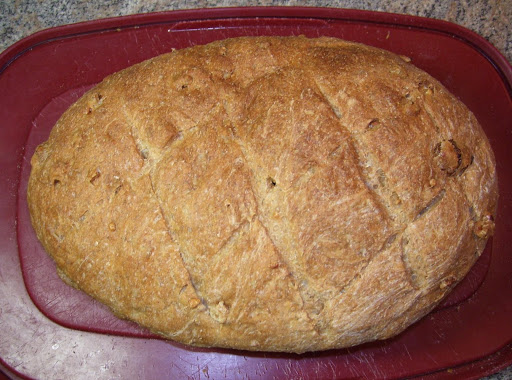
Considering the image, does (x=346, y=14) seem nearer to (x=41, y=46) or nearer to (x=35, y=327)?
(x=41, y=46)

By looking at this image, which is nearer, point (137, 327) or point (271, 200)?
point (271, 200)

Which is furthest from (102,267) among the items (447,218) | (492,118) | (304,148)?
(492,118)

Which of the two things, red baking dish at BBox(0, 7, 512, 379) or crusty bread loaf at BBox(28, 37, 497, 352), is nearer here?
crusty bread loaf at BBox(28, 37, 497, 352)

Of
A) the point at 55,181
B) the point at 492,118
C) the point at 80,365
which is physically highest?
the point at 492,118

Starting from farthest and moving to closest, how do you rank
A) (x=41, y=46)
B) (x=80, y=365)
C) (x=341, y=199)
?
1. (x=41, y=46)
2. (x=80, y=365)
3. (x=341, y=199)
